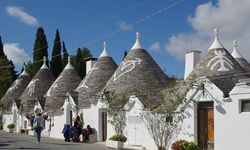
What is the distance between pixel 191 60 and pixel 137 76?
345cm

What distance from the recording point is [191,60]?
27.3 metres

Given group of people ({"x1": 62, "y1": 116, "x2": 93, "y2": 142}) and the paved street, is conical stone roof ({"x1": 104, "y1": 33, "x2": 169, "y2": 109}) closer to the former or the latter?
group of people ({"x1": 62, "y1": 116, "x2": 93, "y2": 142})

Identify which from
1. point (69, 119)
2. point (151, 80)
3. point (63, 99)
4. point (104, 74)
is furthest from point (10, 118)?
point (151, 80)

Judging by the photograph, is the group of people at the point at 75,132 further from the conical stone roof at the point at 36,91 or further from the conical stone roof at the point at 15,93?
the conical stone roof at the point at 15,93

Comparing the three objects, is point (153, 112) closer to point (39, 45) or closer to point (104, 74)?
point (104, 74)

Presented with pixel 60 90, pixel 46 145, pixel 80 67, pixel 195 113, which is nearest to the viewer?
pixel 195 113

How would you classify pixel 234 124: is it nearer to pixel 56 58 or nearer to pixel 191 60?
pixel 191 60

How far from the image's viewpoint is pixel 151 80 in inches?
1117

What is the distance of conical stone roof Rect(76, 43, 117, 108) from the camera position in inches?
1248

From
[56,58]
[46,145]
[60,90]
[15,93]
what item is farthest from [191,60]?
[56,58]

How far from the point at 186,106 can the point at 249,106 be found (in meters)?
3.79

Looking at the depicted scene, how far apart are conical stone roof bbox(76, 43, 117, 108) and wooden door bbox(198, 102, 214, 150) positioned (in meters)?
11.2

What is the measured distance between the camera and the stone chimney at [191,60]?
27125mm

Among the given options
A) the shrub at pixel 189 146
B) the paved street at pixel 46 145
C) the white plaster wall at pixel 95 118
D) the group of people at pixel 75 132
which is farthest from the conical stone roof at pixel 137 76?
the shrub at pixel 189 146
